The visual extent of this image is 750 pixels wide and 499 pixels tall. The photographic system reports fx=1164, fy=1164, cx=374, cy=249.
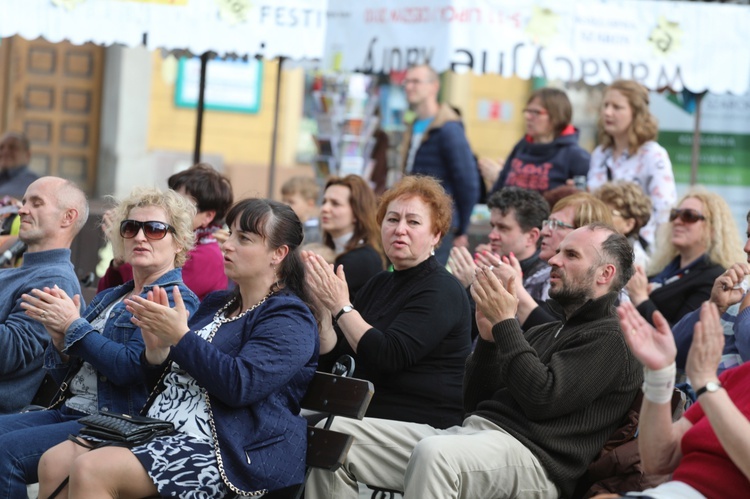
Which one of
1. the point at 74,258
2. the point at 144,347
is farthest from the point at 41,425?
the point at 74,258

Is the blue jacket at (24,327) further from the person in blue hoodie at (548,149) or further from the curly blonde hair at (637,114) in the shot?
the curly blonde hair at (637,114)

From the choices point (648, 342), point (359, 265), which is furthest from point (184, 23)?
point (648, 342)

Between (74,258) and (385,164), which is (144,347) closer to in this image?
(74,258)

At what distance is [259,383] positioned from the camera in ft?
13.7

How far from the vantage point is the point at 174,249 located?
16.4 feet

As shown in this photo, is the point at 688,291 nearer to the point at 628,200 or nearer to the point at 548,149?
the point at 628,200

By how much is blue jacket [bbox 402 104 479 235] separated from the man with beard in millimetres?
3353

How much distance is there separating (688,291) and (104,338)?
3.24 meters

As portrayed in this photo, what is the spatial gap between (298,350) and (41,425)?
1.23 m

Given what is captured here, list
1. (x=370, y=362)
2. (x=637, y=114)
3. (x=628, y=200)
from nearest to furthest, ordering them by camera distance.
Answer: (x=370, y=362)
(x=628, y=200)
(x=637, y=114)

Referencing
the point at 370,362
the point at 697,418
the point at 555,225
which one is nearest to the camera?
the point at 697,418

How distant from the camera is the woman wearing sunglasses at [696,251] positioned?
624cm

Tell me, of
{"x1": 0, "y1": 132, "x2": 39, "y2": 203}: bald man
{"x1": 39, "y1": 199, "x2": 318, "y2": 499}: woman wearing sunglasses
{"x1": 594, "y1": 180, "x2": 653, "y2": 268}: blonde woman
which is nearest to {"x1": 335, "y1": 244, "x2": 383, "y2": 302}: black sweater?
{"x1": 594, "y1": 180, "x2": 653, "y2": 268}: blonde woman

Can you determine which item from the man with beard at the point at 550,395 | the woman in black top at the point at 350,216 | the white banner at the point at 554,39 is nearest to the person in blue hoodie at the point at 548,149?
the white banner at the point at 554,39
